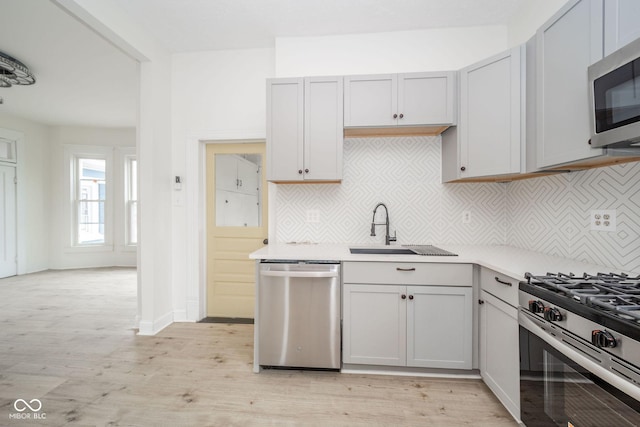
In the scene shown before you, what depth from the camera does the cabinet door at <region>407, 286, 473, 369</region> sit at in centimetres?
202

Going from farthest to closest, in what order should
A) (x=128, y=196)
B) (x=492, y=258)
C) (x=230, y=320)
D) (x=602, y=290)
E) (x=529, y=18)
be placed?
1. (x=128, y=196)
2. (x=230, y=320)
3. (x=529, y=18)
4. (x=492, y=258)
5. (x=602, y=290)

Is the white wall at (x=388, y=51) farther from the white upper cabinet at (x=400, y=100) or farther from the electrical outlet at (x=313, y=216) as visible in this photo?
the electrical outlet at (x=313, y=216)

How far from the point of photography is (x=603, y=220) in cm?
170

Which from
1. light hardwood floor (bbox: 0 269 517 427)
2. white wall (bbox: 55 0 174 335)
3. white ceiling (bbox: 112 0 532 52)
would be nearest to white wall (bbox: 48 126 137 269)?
light hardwood floor (bbox: 0 269 517 427)

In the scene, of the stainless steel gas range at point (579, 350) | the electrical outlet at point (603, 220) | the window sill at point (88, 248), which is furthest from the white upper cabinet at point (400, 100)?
the window sill at point (88, 248)

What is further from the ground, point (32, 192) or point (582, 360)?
point (32, 192)

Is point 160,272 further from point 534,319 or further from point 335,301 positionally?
point 534,319

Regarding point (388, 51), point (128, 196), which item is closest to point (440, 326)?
point (388, 51)

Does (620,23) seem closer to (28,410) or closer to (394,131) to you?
(394,131)

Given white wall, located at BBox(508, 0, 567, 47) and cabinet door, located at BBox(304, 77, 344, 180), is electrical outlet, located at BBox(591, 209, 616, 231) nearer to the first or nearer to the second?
white wall, located at BBox(508, 0, 567, 47)

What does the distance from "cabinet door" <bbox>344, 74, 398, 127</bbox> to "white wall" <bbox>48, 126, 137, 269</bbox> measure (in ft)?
18.7

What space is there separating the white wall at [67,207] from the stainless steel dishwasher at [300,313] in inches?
212

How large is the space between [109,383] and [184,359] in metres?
0.51

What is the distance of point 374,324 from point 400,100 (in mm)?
1835
